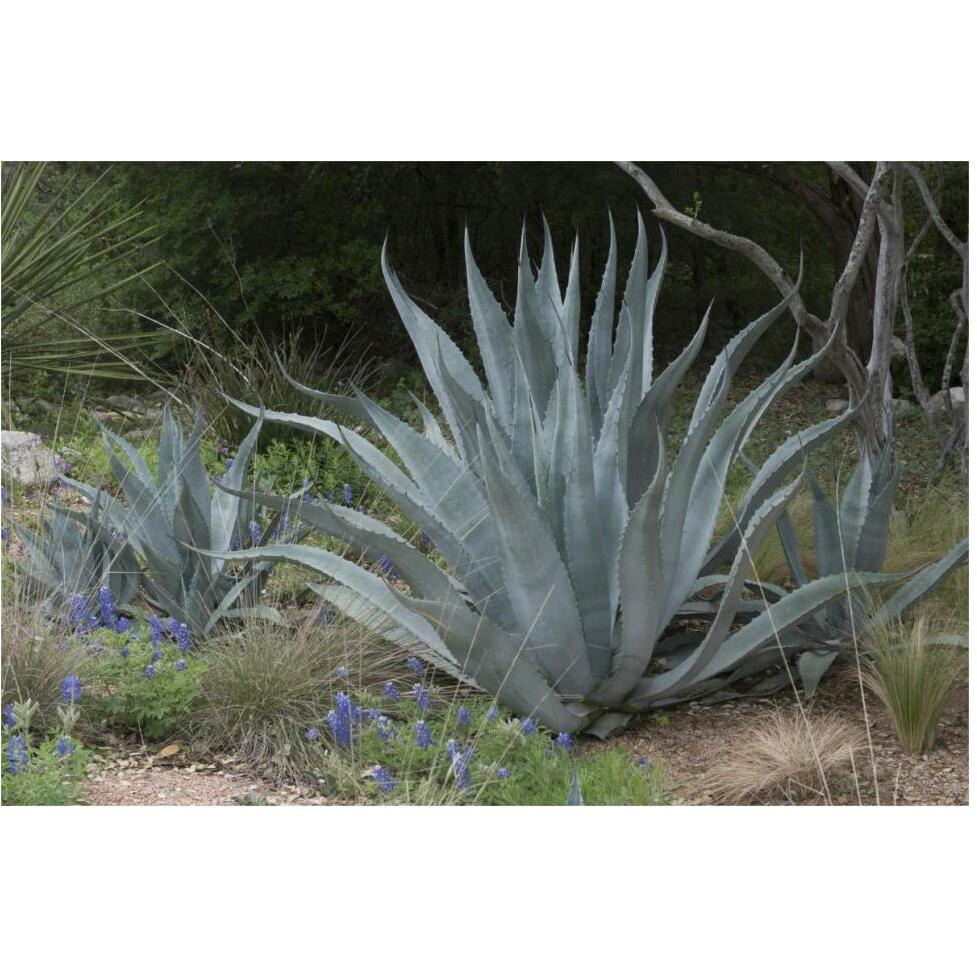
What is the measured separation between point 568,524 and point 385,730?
619mm

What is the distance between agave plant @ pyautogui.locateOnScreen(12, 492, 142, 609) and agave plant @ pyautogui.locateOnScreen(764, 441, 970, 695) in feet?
5.98

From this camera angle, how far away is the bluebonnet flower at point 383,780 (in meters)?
2.36

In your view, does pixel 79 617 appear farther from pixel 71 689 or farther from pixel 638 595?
pixel 638 595

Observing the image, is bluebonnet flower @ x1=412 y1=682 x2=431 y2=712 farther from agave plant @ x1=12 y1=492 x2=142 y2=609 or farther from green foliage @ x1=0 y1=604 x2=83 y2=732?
agave plant @ x1=12 y1=492 x2=142 y2=609

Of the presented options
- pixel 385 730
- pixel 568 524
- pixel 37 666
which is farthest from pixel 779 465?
pixel 37 666

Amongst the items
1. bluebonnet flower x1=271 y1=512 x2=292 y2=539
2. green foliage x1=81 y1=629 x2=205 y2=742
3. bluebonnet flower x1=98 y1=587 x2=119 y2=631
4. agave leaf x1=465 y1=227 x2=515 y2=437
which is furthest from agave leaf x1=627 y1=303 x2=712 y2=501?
bluebonnet flower x1=98 y1=587 x2=119 y2=631

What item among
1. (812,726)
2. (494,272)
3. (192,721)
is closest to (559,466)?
(812,726)

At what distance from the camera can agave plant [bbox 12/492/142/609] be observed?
10.3ft

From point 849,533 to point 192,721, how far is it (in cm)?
175

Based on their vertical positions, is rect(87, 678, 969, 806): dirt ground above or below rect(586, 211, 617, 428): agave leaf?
below
